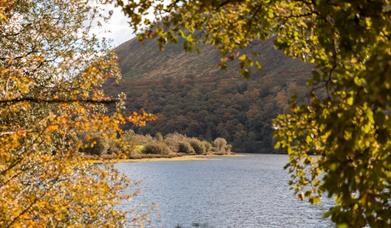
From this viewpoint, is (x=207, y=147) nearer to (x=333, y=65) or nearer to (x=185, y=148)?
(x=185, y=148)

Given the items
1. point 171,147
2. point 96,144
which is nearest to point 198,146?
point 171,147

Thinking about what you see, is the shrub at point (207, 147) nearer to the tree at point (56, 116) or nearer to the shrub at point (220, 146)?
the shrub at point (220, 146)

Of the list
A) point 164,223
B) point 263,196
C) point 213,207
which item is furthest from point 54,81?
point 263,196

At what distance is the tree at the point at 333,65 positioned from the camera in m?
5.19

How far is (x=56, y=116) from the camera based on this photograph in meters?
11.8

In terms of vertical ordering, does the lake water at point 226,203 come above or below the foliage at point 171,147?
below

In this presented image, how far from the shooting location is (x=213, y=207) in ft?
159

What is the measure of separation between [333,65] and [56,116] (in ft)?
23.1

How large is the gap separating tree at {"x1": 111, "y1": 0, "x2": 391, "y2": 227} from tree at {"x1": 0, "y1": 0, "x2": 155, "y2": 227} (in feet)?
10.8

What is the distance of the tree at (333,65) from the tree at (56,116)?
10.8 feet

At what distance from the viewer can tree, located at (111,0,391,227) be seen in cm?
519

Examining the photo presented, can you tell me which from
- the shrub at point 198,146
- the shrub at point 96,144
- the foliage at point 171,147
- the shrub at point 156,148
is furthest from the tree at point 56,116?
the shrub at point 198,146

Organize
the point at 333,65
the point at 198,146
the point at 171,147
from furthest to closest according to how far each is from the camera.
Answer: the point at 198,146, the point at 171,147, the point at 333,65

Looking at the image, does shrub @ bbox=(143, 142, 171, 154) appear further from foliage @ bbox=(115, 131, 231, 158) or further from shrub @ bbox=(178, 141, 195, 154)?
shrub @ bbox=(178, 141, 195, 154)
